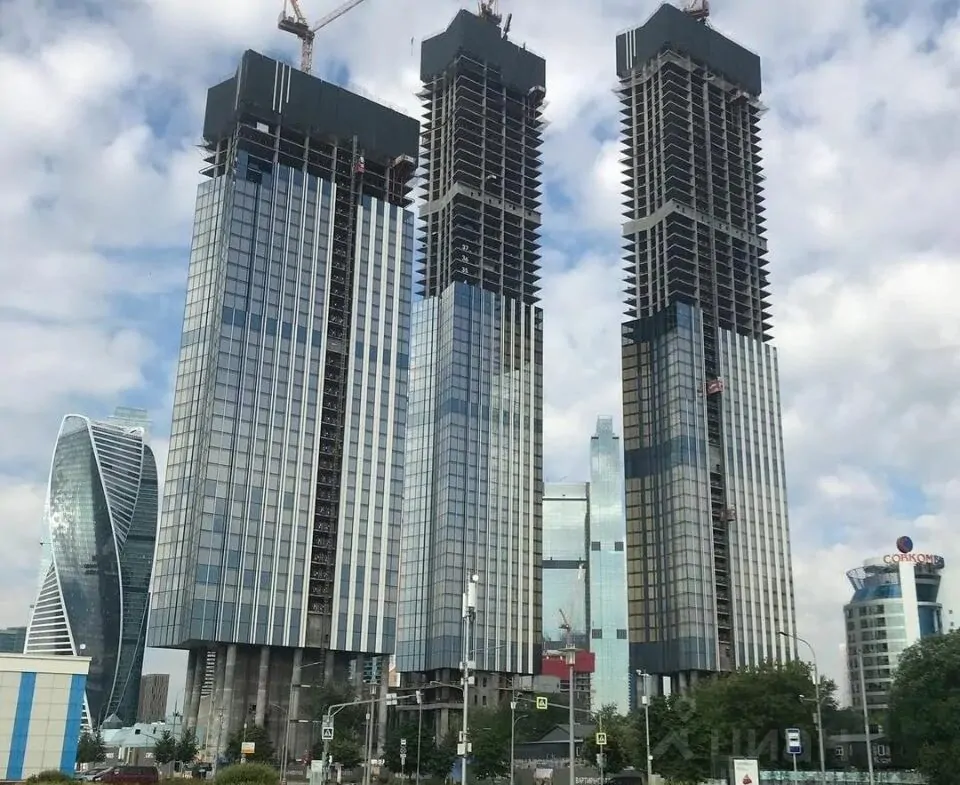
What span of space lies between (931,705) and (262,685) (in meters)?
96.6

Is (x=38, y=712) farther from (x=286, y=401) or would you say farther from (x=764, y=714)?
(x=286, y=401)

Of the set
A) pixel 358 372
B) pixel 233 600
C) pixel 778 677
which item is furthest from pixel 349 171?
pixel 778 677

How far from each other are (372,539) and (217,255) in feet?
172

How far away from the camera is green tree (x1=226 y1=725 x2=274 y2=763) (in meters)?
138

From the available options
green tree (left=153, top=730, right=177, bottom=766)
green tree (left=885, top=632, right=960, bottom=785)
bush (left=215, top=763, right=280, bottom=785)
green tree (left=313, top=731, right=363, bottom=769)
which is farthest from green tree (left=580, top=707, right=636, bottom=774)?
bush (left=215, top=763, right=280, bottom=785)

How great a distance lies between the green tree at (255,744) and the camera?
5428 inches

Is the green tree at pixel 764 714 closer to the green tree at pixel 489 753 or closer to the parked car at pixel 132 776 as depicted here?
the green tree at pixel 489 753

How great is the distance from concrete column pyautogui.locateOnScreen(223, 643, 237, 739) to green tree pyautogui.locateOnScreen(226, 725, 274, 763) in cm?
373

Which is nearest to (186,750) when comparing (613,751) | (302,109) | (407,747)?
(407,747)

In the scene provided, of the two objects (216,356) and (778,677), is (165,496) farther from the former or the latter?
(778,677)

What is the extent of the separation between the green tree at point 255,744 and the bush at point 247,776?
77340mm

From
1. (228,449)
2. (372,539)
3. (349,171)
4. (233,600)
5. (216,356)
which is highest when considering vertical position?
(349,171)

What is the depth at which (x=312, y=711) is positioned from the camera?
14938 cm

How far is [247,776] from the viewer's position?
6259cm
